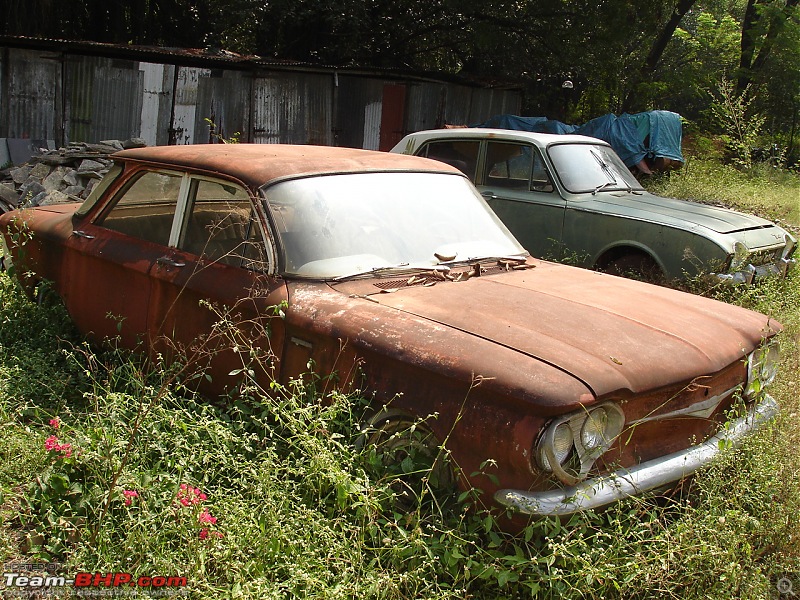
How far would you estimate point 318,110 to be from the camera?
16656mm

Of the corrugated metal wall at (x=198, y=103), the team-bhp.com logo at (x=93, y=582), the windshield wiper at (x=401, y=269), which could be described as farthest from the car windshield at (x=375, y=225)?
the corrugated metal wall at (x=198, y=103)

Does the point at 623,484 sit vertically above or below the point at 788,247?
below

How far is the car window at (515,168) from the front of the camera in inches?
304

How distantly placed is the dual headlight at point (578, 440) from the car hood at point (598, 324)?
14cm

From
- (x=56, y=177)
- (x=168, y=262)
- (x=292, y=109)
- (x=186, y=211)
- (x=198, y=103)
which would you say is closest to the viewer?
(x=168, y=262)

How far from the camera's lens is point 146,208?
4.63 meters

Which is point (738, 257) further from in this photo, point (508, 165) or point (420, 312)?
point (420, 312)

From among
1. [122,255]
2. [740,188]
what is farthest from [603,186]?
[740,188]

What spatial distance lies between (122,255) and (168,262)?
0.43m

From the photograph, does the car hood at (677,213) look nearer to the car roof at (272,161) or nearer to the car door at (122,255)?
the car roof at (272,161)

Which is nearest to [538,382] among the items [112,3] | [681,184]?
[681,184]

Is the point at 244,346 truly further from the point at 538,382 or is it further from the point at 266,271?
the point at 538,382

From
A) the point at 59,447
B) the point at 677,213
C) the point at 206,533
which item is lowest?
the point at 206,533

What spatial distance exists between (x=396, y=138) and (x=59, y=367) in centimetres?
1458
